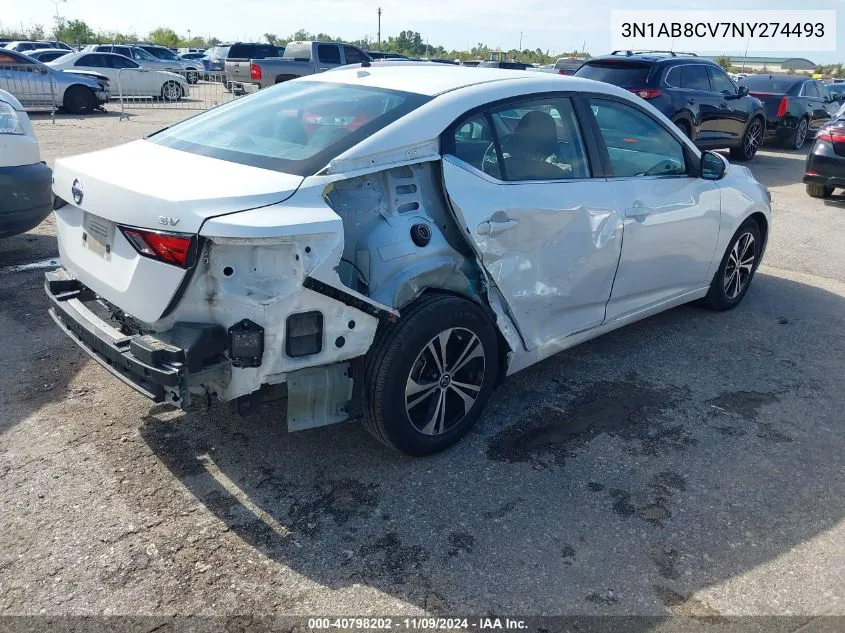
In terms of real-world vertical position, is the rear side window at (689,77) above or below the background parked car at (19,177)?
above

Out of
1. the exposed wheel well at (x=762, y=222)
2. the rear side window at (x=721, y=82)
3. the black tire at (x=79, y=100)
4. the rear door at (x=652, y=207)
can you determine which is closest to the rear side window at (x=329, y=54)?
the black tire at (x=79, y=100)

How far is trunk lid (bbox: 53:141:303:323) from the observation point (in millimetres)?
2807

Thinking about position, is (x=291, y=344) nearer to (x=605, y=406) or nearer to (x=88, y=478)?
(x=88, y=478)

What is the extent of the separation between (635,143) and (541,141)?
2.98ft

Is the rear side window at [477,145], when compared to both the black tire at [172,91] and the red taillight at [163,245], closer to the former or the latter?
Answer: the red taillight at [163,245]

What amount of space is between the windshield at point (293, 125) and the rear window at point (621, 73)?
8.78 m

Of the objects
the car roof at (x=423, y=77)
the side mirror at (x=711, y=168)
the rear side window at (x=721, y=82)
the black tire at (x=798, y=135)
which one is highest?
the car roof at (x=423, y=77)

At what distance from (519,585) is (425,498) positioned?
2.10 ft

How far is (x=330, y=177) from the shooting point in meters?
3.05

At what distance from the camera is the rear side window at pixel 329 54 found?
21828 millimetres

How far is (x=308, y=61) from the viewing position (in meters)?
22.0

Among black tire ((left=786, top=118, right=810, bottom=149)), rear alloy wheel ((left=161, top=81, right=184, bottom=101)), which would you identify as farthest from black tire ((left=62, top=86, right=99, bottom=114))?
black tire ((left=786, top=118, right=810, bottom=149))

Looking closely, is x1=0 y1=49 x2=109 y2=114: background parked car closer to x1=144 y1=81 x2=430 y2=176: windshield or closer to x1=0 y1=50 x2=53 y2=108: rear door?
x1=0 y1=50 x2=53 y2=108: rear door

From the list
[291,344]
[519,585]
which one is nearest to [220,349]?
[291,344]
